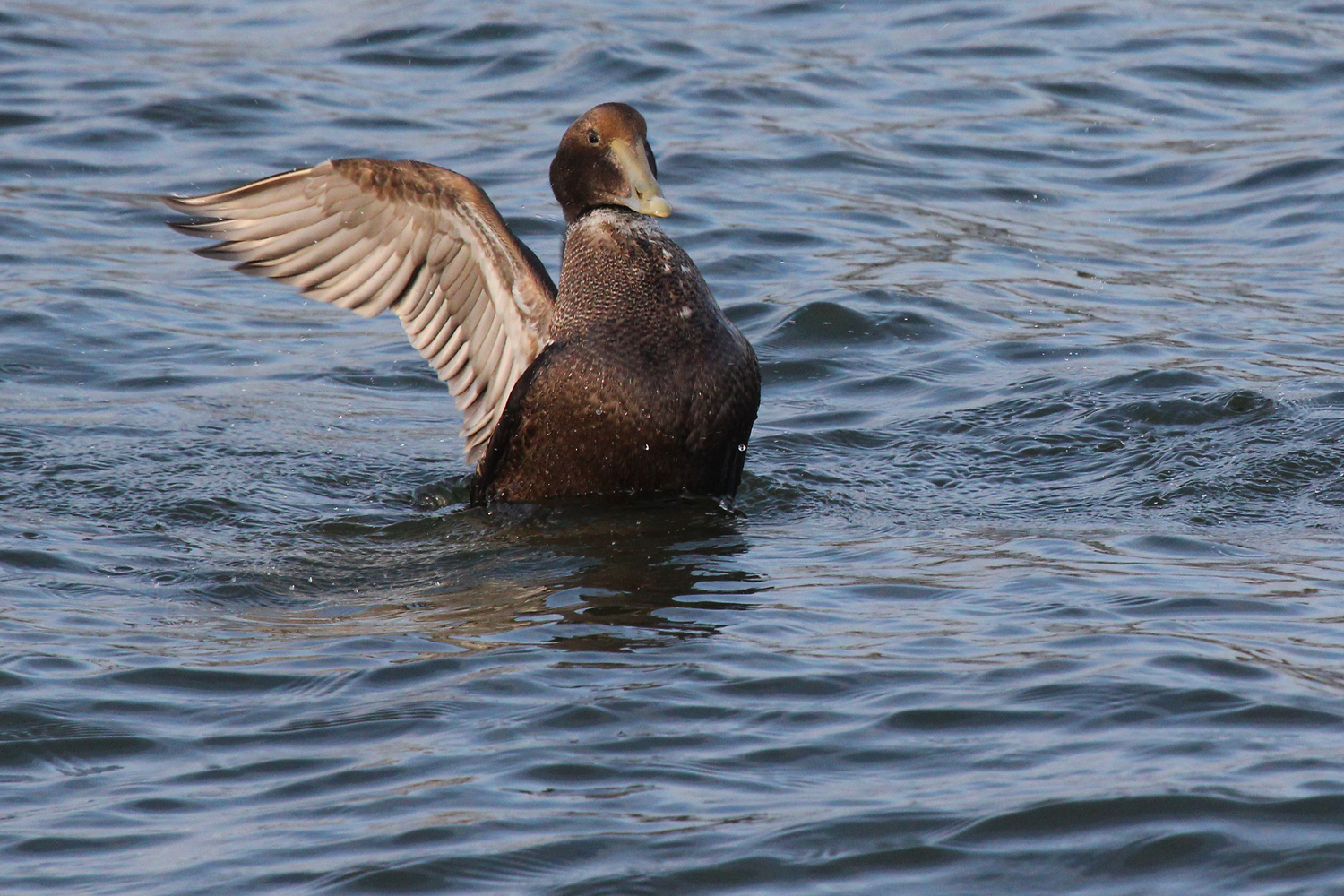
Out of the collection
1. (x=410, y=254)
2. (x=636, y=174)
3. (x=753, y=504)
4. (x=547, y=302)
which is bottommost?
(x=753, y=504)

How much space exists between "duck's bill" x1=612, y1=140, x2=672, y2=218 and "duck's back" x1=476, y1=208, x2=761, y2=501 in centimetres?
12

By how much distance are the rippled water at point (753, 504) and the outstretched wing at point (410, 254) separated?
515 millimetres

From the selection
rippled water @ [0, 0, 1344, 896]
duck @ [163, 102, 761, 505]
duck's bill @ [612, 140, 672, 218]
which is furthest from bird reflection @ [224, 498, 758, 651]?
duck's bill @ [612, 140, 672, 218]

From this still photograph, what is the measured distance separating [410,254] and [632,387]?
115 centimetres

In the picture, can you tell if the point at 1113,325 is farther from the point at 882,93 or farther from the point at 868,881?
the point at 868,881

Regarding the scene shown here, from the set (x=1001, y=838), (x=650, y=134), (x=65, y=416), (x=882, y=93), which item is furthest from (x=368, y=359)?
(x=1001, y=838)

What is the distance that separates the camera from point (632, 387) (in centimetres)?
582

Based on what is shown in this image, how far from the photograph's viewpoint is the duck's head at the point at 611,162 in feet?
20.1

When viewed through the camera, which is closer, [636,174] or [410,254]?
[636,174]

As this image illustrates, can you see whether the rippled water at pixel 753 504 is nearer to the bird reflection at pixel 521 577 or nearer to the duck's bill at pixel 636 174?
the bird reflection at pixel 521 577

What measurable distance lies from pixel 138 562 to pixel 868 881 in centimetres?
292

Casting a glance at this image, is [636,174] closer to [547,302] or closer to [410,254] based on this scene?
[547,302]

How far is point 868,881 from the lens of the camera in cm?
A: 349

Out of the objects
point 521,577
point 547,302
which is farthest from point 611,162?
point 521,577
